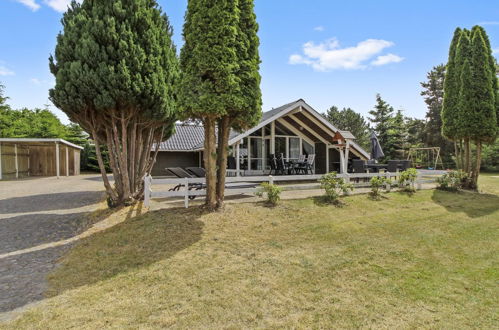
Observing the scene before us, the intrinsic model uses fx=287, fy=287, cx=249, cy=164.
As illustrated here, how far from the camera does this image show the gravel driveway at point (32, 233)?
12.3 feet

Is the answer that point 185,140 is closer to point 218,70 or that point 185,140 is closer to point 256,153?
point 256,153

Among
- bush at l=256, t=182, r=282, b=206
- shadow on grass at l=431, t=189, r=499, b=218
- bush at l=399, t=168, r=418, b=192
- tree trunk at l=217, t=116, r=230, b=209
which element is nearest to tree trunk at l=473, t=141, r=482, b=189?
shadow on grass at l=431, t=189, r=499, b=218

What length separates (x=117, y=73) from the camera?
278 inches

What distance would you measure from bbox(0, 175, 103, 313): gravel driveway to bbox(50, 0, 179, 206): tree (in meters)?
1.51

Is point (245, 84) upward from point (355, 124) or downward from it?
downward

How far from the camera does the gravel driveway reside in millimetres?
3744

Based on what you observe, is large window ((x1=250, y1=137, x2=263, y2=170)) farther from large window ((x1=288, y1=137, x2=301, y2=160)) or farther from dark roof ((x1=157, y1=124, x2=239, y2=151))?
dark roof ((x1=157, y1=124, x2=239, y2=151))

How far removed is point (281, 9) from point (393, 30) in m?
4.39

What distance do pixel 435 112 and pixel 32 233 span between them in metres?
39.0

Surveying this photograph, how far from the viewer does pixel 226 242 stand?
5348 millimetres

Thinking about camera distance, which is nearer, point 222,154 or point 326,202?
point 222,154

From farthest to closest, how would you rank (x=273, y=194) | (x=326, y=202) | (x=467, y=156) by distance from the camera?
(x=467, y=156) < (x=326, y=202) < (x=273, y=194)

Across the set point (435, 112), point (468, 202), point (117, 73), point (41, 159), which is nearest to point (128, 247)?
point (117, 73)

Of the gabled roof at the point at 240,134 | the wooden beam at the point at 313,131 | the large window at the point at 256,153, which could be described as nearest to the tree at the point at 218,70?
the gabled roof at the point at 240,134
